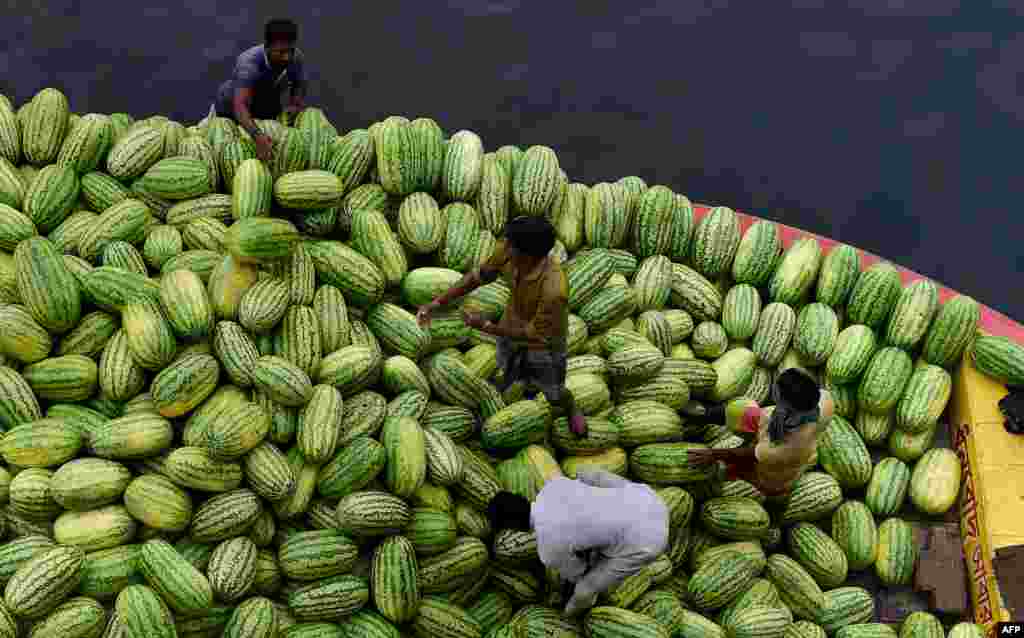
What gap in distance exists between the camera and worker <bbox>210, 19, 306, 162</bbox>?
708cm

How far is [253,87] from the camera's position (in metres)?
7.38

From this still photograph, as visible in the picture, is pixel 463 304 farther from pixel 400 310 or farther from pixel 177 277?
pixel 177 277

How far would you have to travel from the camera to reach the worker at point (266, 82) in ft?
23.2

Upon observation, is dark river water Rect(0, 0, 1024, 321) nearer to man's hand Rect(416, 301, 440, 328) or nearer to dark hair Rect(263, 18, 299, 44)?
dark hair Rect(263, 18, 299, 44)

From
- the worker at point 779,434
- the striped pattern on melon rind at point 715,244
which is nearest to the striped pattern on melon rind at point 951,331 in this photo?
the worker at point 779,434

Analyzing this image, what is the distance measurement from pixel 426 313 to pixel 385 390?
484mm

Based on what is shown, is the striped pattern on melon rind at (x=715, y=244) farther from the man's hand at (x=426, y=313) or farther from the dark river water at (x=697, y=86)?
the dark river water at (x=697, y=86)

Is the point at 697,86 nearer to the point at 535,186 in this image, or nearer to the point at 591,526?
the point at 535,186

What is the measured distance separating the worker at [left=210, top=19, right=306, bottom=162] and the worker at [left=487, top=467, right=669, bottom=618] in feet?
10.1

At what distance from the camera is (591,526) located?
15.4 ft

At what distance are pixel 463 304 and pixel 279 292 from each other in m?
1.12

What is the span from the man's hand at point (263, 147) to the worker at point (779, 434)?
10.1 feet

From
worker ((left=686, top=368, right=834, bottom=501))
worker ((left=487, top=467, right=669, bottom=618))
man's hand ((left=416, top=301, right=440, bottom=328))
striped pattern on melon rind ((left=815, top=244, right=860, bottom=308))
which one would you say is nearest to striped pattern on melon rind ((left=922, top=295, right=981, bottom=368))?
striped pattern on melon rind ((left=815, top=244, right=860, bottom=308))

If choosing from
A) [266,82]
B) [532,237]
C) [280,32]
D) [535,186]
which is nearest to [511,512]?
[532,237]
